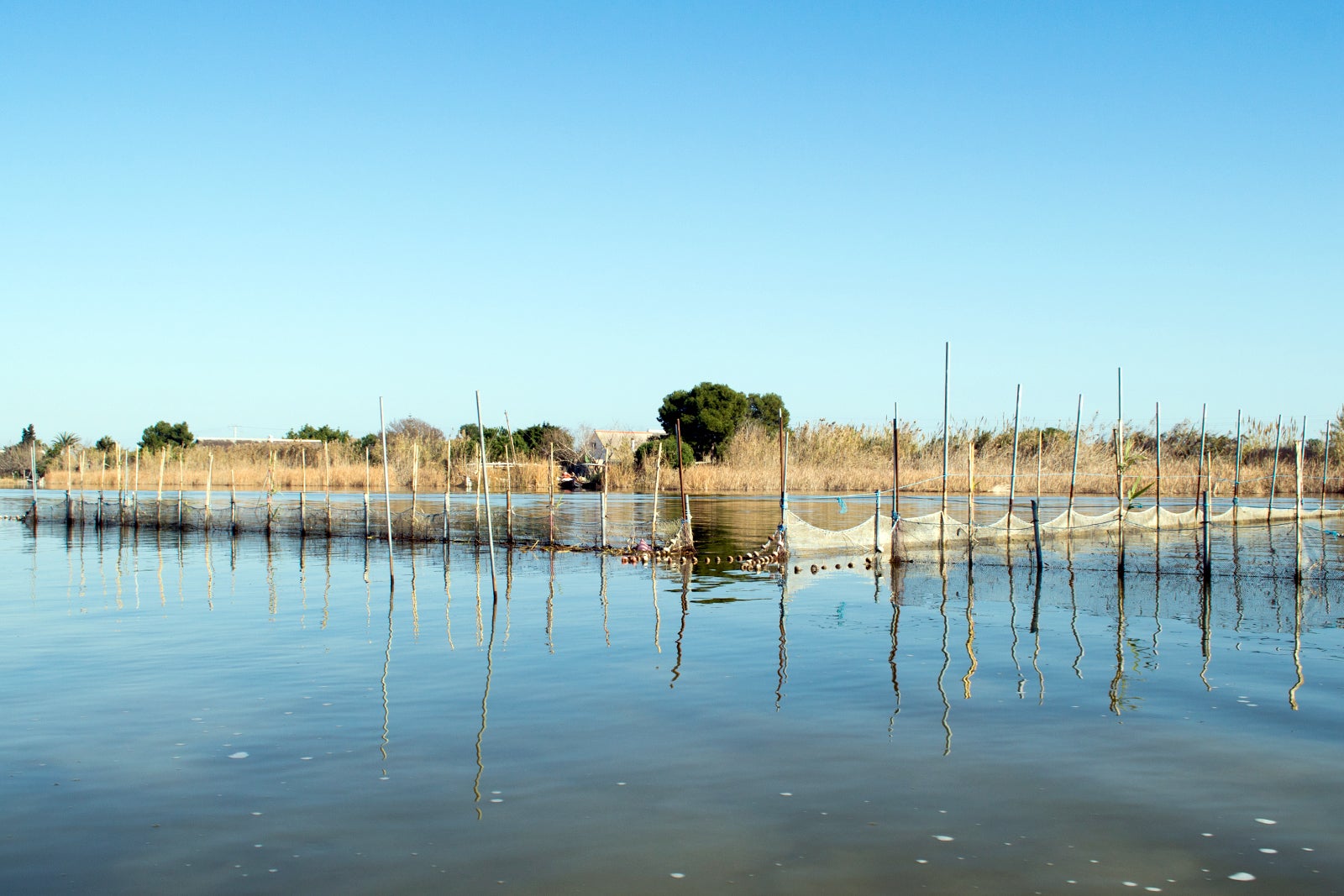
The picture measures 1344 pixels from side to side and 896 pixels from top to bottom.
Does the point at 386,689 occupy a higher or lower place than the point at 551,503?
lower

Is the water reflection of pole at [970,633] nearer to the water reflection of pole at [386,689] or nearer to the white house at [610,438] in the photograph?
the water reflection of pole at [386,689]

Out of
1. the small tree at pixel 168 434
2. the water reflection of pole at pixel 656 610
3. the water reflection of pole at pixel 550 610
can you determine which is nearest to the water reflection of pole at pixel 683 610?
the water reflection of pole at pixel 656 610

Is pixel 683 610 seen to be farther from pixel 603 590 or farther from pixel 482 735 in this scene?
pixel 482 735

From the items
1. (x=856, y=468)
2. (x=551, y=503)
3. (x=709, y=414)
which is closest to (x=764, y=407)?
(x=709, y=414)

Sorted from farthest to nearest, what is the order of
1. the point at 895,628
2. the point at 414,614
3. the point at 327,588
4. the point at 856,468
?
1. the point at 856,468
2. the point at 327,588
3. the point at 414,614
4. the point at 895,628

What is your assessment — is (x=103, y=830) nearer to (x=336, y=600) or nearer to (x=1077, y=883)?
(x=1077, y=883)

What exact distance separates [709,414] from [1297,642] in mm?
47357

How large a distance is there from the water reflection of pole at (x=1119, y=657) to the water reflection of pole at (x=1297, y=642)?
1.28 metres

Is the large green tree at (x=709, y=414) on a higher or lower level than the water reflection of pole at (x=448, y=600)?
higher

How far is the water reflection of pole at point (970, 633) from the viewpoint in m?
9.51

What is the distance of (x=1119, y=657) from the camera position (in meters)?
10.7

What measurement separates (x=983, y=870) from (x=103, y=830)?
4.68 m

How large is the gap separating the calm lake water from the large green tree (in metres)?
43.6

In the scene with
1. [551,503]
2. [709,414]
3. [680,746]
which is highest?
[709,414]
